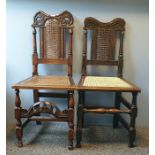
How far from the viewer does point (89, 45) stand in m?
1.63

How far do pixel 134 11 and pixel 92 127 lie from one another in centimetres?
91

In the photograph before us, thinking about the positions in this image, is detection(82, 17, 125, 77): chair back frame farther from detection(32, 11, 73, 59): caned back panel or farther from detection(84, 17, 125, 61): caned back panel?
detection(32, 11, 73, 59): caned back panel

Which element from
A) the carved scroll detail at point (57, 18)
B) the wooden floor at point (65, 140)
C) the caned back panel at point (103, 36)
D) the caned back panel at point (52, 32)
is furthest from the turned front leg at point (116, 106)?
the carved scroll detail at point (57, 18)

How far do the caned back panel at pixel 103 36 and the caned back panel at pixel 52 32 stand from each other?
0.15m

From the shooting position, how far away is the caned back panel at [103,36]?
5.11ft

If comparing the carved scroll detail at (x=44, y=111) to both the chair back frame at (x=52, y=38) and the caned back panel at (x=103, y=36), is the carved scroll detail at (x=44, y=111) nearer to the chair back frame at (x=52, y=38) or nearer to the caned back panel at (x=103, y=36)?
the chair back frame at (x=52, y=38)

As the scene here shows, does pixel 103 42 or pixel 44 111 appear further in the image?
pixel 103 42

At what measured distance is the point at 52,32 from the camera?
61.6 inches

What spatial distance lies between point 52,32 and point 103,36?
1.18 feet

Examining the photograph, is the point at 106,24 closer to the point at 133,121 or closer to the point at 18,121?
the point at 133,121

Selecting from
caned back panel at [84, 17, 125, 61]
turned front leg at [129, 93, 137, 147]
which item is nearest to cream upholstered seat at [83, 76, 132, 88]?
turned front leg at [129, 93, 137, 147]

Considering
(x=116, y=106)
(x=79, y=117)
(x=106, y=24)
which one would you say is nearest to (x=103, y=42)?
(x=106, y=24)

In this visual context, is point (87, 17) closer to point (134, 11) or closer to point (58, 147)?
point (134, 11)
